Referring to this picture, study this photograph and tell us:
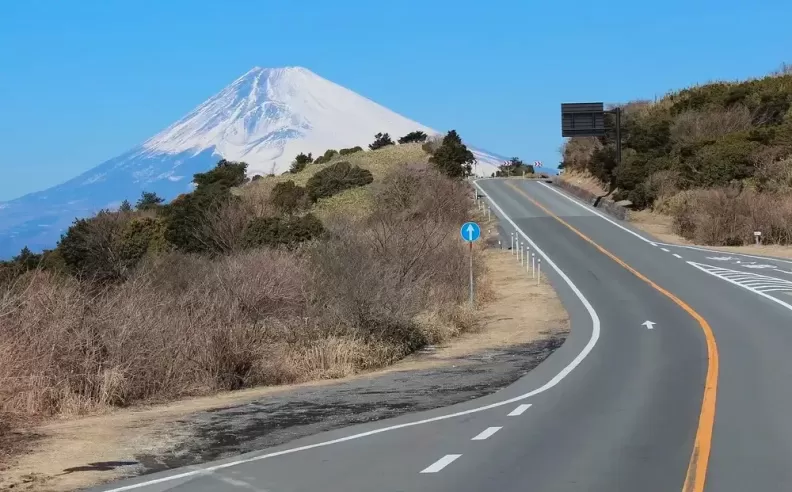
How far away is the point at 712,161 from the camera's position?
→ 188ft

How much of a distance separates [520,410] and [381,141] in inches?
4257

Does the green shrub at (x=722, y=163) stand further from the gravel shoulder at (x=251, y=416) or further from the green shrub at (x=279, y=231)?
the gravel shoulder at (x=251, y=416)

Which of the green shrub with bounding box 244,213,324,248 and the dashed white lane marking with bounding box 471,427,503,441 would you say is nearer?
the dashed white lane marking with bounding box 471,427,503,441

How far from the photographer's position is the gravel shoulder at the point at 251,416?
9562mm

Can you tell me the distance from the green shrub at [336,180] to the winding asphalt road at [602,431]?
50.2 meters

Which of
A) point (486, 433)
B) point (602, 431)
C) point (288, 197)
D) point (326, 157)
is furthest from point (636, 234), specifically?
point (326, 157)

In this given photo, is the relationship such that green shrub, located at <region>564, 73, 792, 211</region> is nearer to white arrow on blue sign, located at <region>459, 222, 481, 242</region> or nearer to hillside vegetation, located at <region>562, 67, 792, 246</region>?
hillside vegetation, located at <region>562, 67, 792, 246</region>

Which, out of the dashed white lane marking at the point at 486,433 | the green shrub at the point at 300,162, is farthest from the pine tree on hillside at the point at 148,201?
the dashed white lane marking at the point at 486,433

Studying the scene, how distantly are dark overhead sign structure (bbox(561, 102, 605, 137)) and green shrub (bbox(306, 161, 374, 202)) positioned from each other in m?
17.9

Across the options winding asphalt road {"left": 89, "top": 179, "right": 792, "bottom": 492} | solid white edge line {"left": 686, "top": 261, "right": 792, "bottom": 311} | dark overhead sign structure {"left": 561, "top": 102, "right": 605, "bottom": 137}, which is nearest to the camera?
winding asphalt road {"left": 89, "top": 179, "right": 792, "bottom": 492}

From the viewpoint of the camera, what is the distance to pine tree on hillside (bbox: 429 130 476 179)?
75938 mm

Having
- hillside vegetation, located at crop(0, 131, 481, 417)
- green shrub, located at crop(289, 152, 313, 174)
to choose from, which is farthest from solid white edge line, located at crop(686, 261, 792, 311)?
green shrub, located at crop(289, 152, 313, 174)

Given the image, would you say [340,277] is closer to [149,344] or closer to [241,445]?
[149,344]

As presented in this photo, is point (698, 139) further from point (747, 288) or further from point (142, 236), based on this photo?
point (747, 288)
